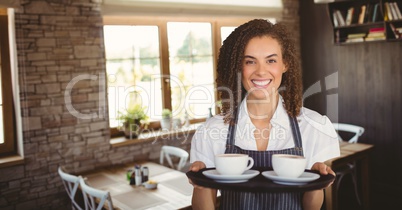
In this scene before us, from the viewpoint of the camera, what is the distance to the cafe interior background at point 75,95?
132 inches

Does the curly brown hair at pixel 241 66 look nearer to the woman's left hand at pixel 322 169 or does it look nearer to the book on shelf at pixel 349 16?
the woman's left hand at pixel 322 169

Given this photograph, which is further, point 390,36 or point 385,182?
point 385,182

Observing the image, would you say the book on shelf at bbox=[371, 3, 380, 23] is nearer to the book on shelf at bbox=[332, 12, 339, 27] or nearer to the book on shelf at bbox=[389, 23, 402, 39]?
the book on shelf at bbox=[389, 23, 402, 39]

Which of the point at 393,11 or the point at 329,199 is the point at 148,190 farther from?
the point at 393,11

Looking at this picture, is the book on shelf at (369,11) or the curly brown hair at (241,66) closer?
the curly brown hair at (241,66)

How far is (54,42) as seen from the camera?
347 cm

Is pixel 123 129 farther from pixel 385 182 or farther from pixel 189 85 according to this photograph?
pixel 385 182

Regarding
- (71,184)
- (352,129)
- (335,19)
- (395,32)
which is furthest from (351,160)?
(71,184)

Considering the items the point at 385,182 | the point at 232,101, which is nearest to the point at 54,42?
the point at 232,101

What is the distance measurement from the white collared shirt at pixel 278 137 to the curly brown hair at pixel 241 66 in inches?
1.6

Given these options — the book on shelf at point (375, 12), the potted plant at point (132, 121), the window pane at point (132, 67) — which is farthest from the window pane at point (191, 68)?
the book on shelf at point (375, 12)

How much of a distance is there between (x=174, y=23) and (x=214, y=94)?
99 cm

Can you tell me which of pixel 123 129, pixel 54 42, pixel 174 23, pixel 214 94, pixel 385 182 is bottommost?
pixel 385 182

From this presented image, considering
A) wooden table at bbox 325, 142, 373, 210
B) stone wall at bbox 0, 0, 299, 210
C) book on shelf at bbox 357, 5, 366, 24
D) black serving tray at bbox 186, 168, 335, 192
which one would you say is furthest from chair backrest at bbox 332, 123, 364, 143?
black serving tray at bbox 186, 168, 335, 192
